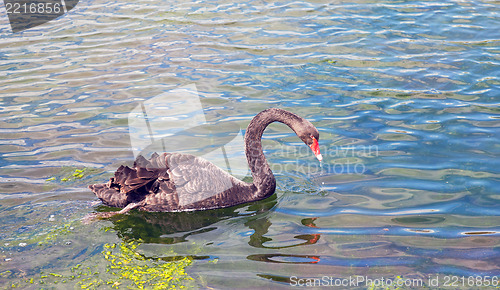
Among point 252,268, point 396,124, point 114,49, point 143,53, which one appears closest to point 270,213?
point 252,268

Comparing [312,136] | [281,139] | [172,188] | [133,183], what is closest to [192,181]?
[172,188]

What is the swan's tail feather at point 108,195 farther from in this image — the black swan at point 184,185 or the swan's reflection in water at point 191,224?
the swan's reflection in water at point 191,224

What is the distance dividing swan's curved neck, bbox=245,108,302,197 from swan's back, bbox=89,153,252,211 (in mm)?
272

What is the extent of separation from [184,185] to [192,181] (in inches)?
3.9

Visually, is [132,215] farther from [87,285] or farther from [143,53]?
[143,53]

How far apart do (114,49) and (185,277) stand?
7488mm

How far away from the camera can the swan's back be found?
226 inches

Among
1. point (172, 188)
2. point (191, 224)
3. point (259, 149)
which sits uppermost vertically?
point (259, 149)

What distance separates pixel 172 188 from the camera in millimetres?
5770

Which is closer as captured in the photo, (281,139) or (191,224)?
(191,224)

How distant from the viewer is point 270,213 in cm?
575

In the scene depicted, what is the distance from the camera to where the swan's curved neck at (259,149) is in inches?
233

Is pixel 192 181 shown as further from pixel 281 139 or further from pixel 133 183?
pixel 281 139

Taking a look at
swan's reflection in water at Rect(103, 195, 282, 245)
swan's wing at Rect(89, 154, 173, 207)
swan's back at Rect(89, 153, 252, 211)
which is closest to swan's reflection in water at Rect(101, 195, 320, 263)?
swan's reflection in water at Rect(103, 195, 282, 245)
